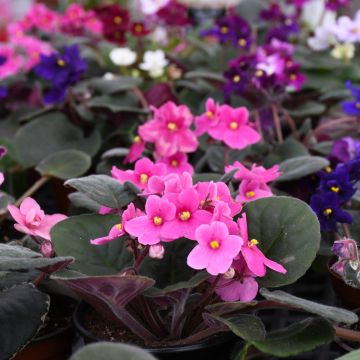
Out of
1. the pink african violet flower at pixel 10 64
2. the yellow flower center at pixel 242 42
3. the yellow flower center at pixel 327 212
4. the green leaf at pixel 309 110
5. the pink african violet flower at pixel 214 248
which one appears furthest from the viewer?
the pink african violet flower at pixel 10 64

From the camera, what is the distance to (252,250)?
2.02 feet

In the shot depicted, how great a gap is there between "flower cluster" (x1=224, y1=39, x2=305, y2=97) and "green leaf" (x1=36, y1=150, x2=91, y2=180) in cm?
32

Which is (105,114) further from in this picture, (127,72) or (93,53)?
(93,53)

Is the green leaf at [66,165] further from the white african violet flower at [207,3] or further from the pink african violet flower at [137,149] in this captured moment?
the white african violet flower at [207,3]

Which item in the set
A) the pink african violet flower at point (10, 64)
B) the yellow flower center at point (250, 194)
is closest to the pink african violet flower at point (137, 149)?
the yellow flower center at point (250, 194)

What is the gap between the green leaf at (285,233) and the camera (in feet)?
2.12

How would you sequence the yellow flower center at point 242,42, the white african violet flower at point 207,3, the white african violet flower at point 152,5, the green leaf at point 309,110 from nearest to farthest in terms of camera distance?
the green leaf at point 309,110 < the yellow flower center at point 242,42 < the white african violet flower at point 152,5 < the white african violet flower at point 207,3

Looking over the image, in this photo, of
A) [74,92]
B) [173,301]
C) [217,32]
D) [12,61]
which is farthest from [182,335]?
[12,61]

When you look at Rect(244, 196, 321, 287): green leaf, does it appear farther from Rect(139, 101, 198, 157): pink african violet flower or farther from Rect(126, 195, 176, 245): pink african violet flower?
Rect(139, 101, 198, 157): pink african violet flower

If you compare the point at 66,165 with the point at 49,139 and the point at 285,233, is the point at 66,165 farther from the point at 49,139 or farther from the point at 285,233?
the point at 285,233

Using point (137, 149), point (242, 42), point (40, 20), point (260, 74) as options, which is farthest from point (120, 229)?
point (40, 20)

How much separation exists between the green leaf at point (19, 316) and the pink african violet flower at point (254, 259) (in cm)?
22

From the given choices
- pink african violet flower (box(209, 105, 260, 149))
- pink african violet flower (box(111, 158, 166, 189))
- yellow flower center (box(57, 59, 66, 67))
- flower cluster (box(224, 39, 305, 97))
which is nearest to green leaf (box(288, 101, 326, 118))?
flower cluster (box(224, 39, 305, 97))

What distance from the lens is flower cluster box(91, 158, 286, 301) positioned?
589mm
